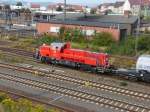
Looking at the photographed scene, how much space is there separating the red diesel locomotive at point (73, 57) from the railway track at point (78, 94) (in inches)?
238

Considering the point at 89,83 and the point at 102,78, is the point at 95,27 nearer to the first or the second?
the point at 102,78

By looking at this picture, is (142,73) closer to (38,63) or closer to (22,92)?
(22,92)

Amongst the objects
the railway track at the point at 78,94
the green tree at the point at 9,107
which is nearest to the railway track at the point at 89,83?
the railway track at the point at 78,94

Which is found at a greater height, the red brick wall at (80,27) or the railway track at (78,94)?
the red brick wall at (80,27)

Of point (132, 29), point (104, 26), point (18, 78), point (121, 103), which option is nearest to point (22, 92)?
point (18, 78)

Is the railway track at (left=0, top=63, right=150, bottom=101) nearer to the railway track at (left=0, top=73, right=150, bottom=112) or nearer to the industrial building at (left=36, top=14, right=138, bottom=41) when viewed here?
the railway track at (left=0, top=73, right=150, bottom=112)

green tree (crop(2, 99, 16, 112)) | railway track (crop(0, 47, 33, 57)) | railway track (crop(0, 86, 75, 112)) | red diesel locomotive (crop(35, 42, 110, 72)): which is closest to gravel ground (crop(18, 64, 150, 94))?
red diesel locomotive (crop(35, 42, 110, 72))

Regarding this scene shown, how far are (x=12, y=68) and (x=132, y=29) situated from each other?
30.3 meters

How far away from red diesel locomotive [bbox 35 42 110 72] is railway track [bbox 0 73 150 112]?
6046 millimetres

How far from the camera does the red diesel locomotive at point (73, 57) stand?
29.0 m

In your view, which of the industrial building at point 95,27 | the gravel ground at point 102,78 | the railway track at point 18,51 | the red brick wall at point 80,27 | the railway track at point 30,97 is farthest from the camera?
the industrial building at point 95,27

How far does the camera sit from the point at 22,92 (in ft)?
73.7

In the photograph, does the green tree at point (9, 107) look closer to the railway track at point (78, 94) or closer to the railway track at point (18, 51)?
the railway track at point (78, 94)

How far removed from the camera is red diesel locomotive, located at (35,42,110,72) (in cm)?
2898
